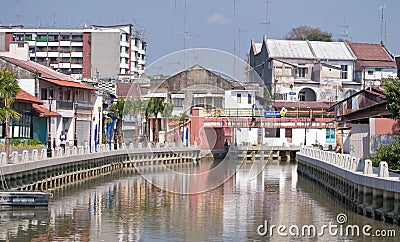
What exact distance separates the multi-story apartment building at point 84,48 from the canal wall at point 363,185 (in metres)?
73.1

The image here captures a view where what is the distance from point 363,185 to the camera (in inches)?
1411

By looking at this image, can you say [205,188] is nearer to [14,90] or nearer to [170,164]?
[14,90]

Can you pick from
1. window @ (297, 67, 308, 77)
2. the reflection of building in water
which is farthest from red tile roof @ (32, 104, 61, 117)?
window @ (297, 67, 308, 77)

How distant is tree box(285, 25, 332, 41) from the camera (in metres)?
131

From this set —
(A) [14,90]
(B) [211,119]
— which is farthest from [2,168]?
(B) [211,119]

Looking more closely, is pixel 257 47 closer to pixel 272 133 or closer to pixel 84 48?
pixel 84 48

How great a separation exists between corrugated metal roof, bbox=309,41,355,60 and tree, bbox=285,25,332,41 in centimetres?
1199

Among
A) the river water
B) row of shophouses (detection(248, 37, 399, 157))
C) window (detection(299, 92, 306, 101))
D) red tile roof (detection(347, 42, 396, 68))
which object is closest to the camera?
the river water

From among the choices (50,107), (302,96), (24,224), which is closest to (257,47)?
(302,96)

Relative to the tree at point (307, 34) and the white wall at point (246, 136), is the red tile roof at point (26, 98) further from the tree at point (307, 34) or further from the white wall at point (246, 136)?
the tree at point (307, 34)

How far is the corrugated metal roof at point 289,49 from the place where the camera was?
367 ft

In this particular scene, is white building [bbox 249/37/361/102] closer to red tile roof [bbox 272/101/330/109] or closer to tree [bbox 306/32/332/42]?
red tile roof [bbox 272/101/330/109]

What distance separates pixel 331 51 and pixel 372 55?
6195 millimetres

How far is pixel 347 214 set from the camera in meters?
37.3
